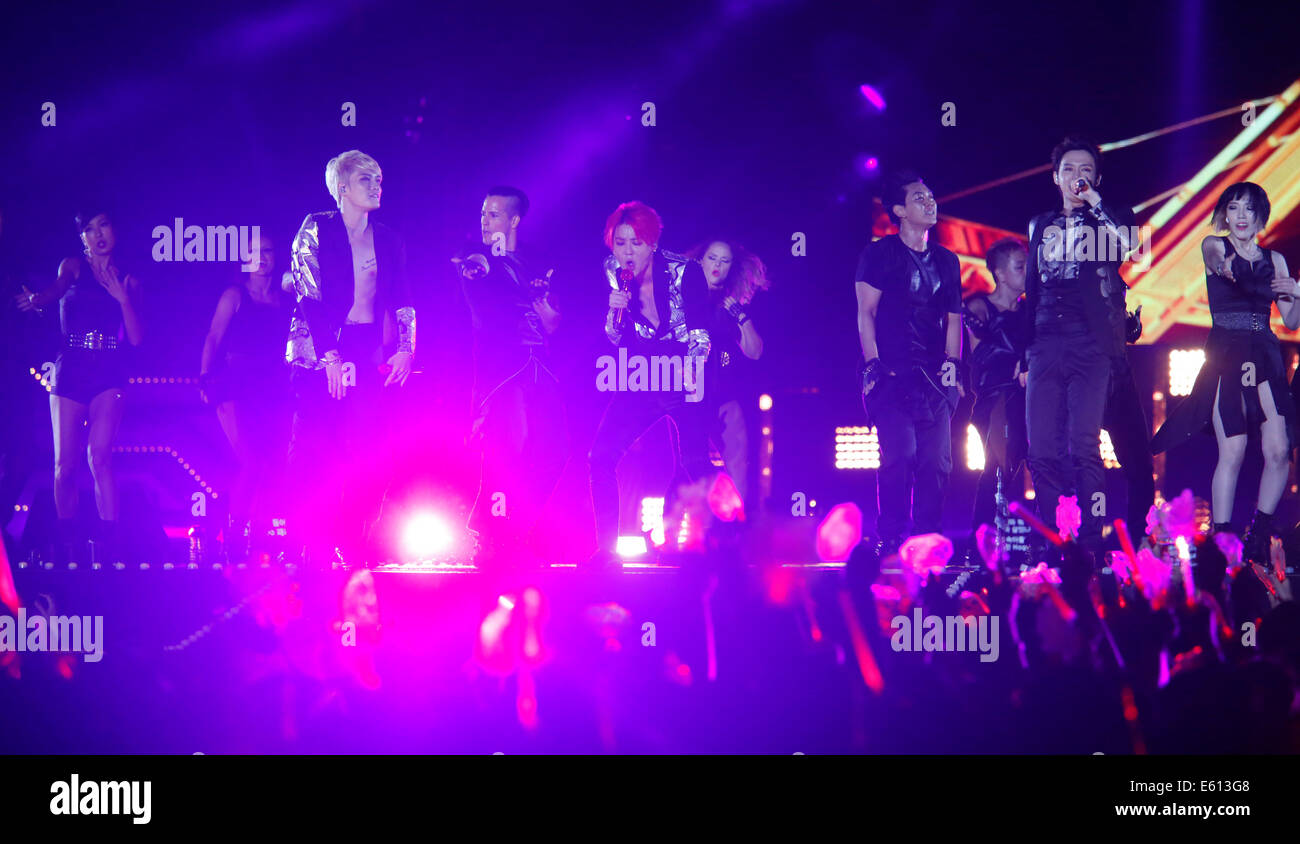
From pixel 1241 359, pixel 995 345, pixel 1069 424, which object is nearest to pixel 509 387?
pixel 995 345

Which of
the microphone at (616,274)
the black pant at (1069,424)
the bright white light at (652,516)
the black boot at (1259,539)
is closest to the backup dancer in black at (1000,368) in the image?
the black pant at (1069,424)

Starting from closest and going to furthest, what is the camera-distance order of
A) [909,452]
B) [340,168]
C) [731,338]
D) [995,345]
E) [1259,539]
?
[340,168], [1259,539], [909,452], [731,338], [995,345]

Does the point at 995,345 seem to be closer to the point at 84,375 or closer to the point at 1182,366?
the point at 1182,366

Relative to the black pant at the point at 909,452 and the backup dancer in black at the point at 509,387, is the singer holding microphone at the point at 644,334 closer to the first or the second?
the backup dancer in black at the point at 509,387

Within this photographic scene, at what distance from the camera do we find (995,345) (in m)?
5.32

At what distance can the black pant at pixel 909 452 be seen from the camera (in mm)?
5086

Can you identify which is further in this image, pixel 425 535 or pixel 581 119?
pixel 425 535

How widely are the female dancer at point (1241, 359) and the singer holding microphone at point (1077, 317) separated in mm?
409

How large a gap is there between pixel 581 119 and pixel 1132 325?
2.66m

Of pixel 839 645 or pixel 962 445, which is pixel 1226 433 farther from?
pixel 839 645

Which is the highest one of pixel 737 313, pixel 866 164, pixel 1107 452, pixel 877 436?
pixel 866 164

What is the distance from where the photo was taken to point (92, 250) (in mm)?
4902

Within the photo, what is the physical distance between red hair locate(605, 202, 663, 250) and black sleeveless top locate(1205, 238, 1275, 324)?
100 inches
